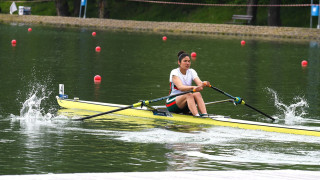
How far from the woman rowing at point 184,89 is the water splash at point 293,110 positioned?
2.05m

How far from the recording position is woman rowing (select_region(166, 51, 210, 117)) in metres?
14.0

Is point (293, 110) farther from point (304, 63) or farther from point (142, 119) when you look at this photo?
point (304, 63)

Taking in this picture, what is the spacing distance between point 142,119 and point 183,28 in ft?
114

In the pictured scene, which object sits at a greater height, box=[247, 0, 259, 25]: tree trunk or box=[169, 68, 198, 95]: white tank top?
box=[247, 0, 259, 25]: tree trunk

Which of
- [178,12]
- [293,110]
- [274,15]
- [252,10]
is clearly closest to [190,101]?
[293,110]

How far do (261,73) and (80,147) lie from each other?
45.3 feet

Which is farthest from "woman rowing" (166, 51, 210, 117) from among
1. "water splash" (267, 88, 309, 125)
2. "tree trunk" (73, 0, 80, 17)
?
"tree trunk" (73, 0, 80, 17)

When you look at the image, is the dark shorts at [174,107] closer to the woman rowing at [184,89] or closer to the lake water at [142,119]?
the woman rowing at [184,89]

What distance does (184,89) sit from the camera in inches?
554

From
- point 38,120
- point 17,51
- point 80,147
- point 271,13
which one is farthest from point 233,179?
point 271,13

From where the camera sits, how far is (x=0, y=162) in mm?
10055

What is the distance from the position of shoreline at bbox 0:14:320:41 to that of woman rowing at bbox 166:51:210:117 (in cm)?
2923

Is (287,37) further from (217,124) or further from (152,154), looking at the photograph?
(152,154)

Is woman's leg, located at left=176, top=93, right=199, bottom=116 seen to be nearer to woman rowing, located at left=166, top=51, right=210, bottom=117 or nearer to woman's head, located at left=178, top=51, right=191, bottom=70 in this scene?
woman rowing, located at left=166, top=51, right=210, bottom=117
